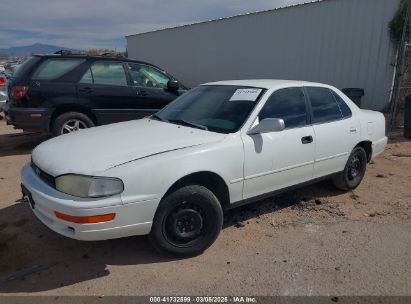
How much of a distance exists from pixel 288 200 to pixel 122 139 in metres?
2.28

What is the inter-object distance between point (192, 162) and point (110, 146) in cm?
74

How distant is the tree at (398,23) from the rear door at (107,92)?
7537mm

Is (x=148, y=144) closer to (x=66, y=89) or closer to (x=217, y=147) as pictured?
(x=217, y=147)

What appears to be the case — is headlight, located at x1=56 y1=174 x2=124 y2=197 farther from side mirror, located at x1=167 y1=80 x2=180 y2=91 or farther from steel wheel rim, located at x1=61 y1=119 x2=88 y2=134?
side mirror, located at x1=167 y1=80 x2=180 y2=91

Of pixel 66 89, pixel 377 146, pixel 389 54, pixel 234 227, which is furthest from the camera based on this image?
pixel 389 54

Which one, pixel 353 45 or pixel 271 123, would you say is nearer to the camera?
pixel 271 123

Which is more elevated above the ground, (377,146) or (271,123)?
(271,123)

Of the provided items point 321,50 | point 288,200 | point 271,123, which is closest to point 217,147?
point 271,123

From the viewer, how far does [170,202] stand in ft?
10.7

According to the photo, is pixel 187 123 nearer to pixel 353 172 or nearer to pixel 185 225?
pixel 185 225

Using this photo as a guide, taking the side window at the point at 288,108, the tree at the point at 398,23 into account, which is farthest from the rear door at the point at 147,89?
the tree at the point at 398,23

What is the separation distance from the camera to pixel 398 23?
1068cm

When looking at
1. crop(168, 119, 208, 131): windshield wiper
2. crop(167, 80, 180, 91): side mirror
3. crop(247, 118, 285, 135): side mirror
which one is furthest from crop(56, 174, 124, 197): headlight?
crop(167, 80, 180, 91): side mirror

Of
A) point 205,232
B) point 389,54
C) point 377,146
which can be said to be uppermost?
point 389,54
